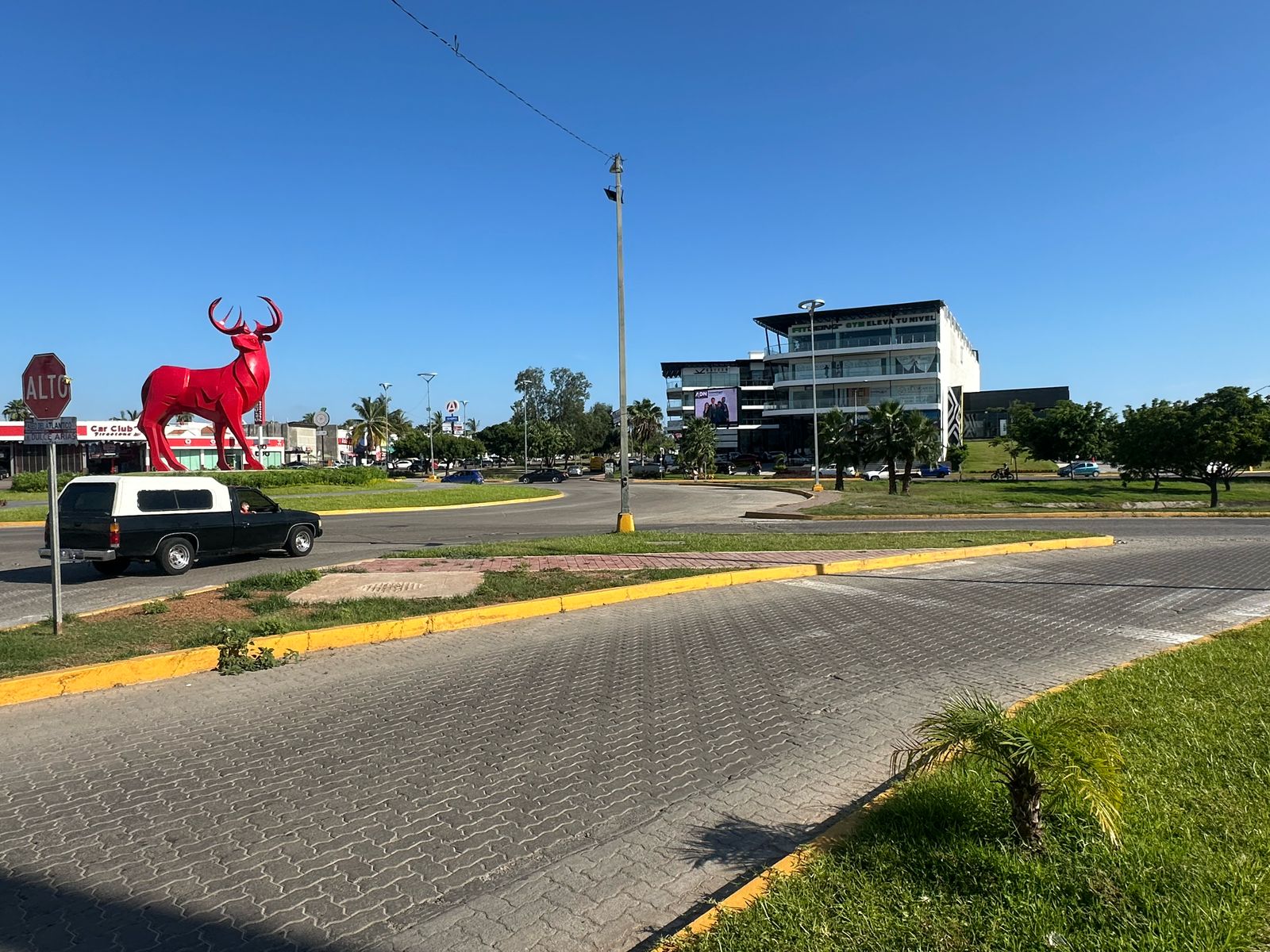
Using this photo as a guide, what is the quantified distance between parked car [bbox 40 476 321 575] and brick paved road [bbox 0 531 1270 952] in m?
6.96

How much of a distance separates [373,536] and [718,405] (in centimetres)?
8026

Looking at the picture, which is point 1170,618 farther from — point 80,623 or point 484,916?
point 80,623

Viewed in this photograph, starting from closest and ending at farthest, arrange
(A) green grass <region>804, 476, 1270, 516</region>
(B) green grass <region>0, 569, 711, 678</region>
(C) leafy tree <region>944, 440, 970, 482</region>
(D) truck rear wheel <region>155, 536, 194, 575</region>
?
(B) green grass <region>0, 569, 711, 678</region>
(D) truck rear wheel <region>155, 536, 194, 575</region>
(A) green grass <region>804, 476, 1270, 516</region>
(C) leafy tree <region>944, 440, 970, 482</region>

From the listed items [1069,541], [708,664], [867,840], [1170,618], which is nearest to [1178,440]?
[1069,541]

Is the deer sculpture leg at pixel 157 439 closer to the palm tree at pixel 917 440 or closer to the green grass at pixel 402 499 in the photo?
the green grass at pixel 402 499

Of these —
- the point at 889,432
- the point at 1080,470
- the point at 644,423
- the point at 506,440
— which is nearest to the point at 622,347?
the point at 889,432

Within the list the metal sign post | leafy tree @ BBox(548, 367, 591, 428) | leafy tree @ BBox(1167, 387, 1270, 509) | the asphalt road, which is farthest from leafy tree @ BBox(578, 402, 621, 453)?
the metal sign post

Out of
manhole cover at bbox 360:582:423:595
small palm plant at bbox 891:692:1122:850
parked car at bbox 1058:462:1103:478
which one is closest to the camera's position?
small palm plant at bbox 891:692:1122:850

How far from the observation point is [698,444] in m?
70.4

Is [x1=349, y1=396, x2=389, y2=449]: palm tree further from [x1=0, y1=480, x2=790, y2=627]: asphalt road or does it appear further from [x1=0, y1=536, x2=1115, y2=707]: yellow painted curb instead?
[x1=0, y1=536, x2=1115, y2=707]: yellow painted curb

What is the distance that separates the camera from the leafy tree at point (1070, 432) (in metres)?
55.9

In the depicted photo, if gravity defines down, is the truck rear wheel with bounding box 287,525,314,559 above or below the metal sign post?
below

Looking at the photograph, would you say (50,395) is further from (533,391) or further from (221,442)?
(533,391)

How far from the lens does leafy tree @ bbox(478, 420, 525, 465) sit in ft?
331
